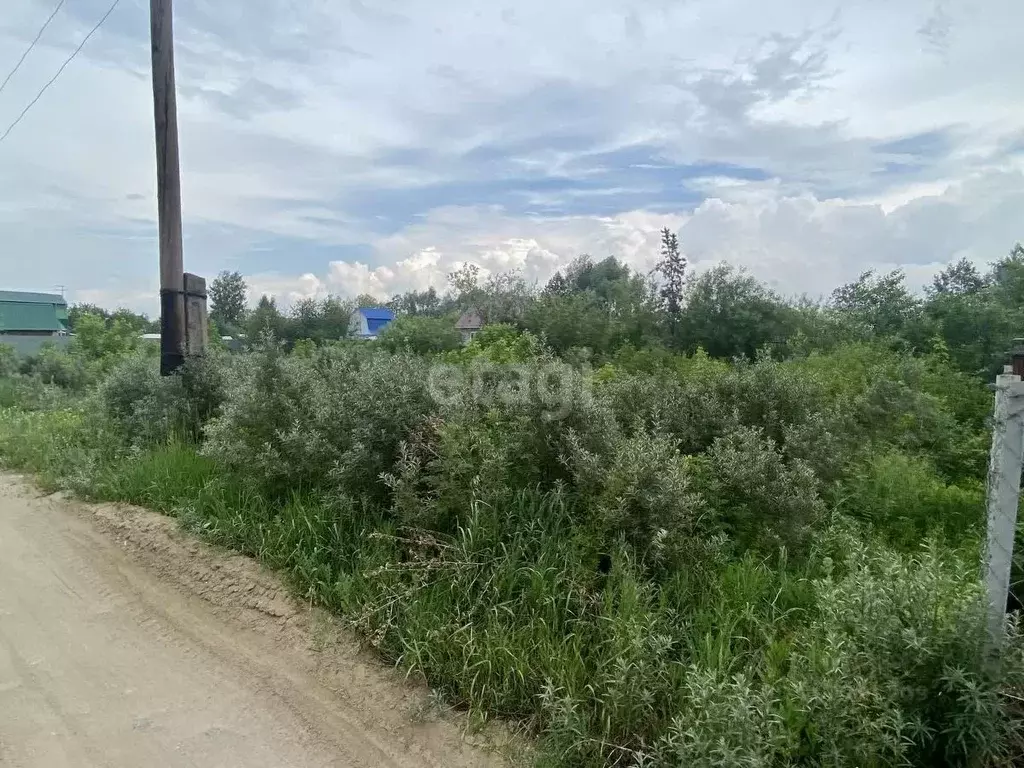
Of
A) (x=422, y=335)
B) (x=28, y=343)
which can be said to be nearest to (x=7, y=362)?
(x=422, y=335)

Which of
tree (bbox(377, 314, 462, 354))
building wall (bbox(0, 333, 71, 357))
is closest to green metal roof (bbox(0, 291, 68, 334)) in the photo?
building wall (bbox(0, 333, 71, 357))

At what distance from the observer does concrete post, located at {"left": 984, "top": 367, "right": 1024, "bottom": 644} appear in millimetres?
2277

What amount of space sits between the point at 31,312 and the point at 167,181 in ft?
110

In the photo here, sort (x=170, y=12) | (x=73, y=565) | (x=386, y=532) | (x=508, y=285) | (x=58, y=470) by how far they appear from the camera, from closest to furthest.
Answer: (x=386, y=532) < (x=73, y=565) < (x=58, y=470) < (x=170, y=12) < (x=508, y=285)

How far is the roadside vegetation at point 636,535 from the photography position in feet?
7.41

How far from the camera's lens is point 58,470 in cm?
647

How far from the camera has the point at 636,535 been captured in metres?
3.34

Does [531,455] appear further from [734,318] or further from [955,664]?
[734,318]

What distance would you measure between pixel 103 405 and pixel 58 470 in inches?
44.7

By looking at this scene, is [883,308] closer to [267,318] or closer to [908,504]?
[908,504]

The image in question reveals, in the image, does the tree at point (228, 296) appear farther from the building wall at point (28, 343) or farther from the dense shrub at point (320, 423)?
the dense shrub at point (320, 423)

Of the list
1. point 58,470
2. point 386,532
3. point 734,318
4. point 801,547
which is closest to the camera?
point 801,547

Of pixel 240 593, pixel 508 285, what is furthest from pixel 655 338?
pixel 508 285

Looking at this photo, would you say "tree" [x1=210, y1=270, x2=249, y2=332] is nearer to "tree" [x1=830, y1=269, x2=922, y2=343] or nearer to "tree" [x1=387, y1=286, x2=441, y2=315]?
"tree" [x1=387, y1=286, x2=441, y2=315]
